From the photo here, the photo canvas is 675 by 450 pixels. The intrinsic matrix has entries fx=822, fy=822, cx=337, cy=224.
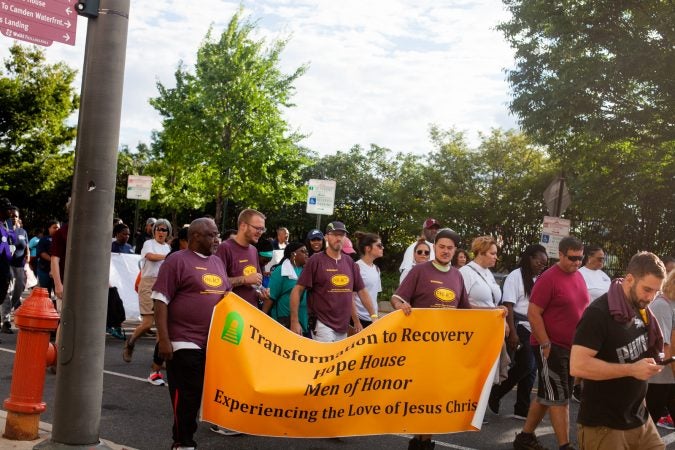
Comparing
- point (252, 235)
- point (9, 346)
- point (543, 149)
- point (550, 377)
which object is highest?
point (543, 149)

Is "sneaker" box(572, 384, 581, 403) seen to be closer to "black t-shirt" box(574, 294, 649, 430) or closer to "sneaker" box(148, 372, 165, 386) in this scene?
"sneaker" box(148, 372, 165, 386)

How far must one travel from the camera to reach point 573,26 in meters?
20.7

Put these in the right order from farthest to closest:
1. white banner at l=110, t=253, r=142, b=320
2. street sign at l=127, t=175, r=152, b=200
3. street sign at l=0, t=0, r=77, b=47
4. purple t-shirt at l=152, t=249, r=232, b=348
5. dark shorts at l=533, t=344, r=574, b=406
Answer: street sign at l=127, t=175, r=152, b=200 < white banner at l=110, t=253, r=142, b=320 < dark shorts at l=533, t=344, r=574, b=406 < purple t-shirt at l=152, t=249, r=232, b=348 < street sign at l=0, t=0, r=77, b=47

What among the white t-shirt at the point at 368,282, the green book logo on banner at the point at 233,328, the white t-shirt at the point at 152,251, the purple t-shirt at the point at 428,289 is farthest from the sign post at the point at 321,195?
the green book logo on banner at the point at 233,328

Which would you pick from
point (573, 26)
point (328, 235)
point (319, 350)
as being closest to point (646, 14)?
point (573, 26)

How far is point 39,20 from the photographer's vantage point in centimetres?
507

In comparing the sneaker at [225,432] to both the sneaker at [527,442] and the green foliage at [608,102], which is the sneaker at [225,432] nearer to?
the sneaker at [527,442]

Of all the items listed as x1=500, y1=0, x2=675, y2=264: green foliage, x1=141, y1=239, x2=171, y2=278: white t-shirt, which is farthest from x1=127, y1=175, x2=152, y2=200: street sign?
x1=141, y1=239, x2=171, y2=278: white t-shirt

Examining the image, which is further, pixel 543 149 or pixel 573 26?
pixel 543 149

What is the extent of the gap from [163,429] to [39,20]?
3738 mm

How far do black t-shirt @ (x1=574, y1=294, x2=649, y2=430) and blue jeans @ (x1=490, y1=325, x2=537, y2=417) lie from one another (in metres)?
4.54

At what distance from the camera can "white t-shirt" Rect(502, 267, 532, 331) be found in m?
8.65

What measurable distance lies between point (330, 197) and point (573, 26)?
8.15 metres

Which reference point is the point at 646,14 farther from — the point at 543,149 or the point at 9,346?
the point at 9,346
